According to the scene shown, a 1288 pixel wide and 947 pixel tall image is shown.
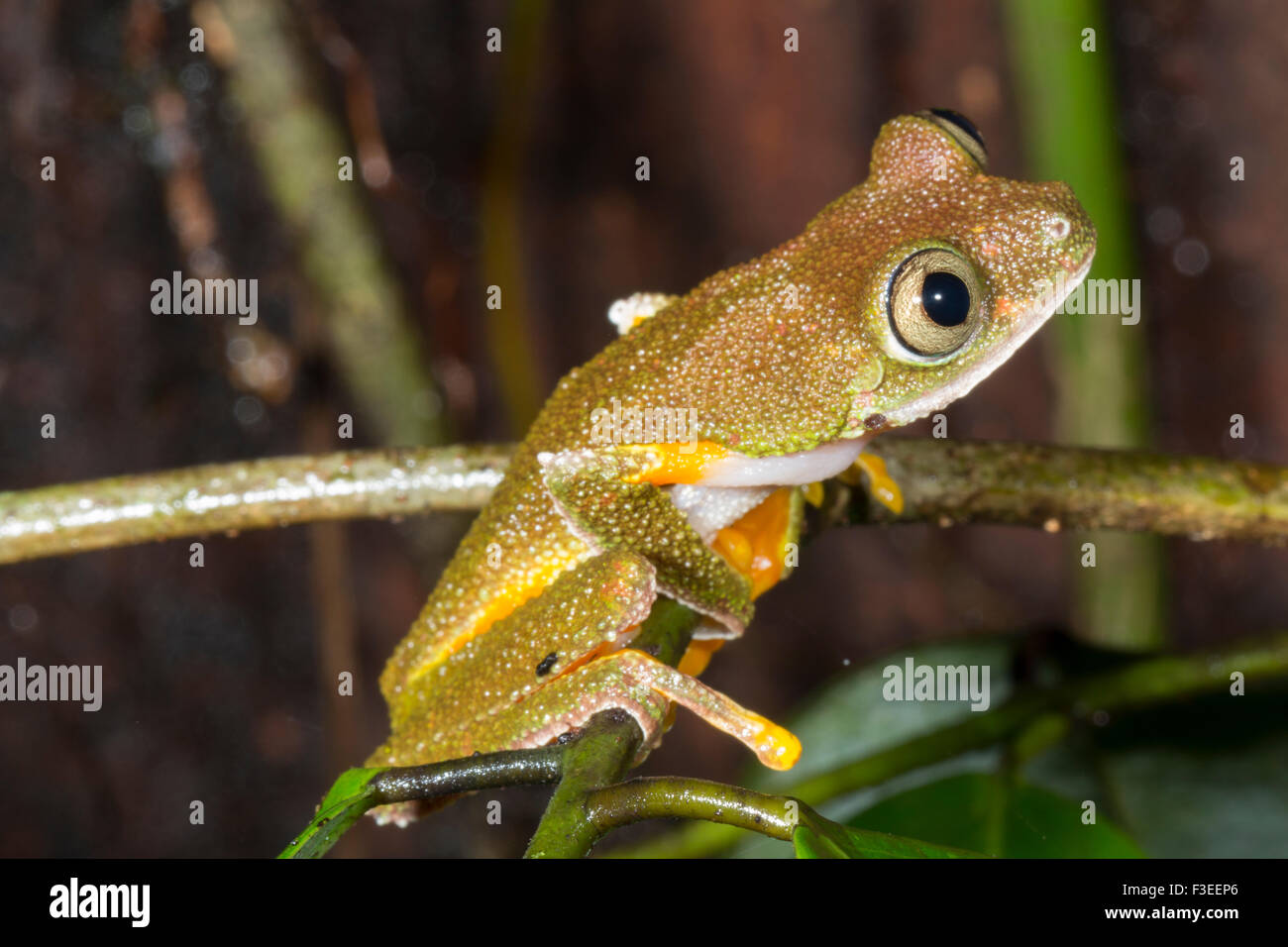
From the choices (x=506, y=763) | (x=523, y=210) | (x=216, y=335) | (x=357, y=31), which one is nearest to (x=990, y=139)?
(x=523, y=210)

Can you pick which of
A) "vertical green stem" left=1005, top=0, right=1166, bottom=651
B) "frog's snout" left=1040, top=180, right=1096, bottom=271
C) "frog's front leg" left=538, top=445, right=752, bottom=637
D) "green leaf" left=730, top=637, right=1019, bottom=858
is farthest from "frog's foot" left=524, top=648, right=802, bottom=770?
"vertical green stem" left=1005, top=0, right=1166, bottom=651

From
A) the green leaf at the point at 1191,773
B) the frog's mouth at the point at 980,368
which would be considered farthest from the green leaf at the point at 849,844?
the green leaf at the point at 1191,773

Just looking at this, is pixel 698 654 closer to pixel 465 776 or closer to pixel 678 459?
pixel 678 459

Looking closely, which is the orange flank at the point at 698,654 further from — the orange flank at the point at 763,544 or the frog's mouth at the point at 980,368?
the frog's mouth at the point at 980,368
